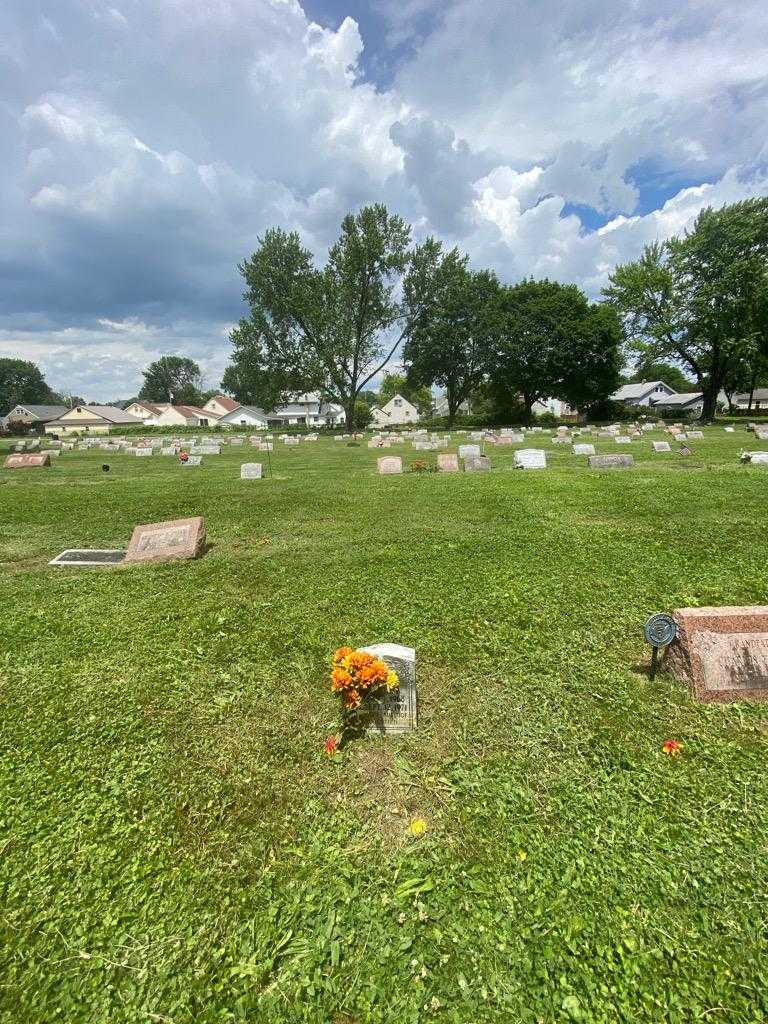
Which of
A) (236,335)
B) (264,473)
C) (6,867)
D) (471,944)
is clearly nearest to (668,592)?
(471,944)

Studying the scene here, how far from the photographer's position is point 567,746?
133 inches

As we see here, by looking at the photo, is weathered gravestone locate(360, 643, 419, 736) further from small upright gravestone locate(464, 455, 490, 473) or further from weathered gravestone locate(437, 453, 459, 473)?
small upright gravestone locate(464, 455, 490, 473)

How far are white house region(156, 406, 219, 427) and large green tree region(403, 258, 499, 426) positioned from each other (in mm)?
51791

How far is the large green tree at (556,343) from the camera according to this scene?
153 feet

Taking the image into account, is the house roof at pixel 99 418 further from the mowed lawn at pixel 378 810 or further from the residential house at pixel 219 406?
the mowed lawn at pixel 378 810

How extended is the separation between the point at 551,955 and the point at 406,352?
53.6 metres

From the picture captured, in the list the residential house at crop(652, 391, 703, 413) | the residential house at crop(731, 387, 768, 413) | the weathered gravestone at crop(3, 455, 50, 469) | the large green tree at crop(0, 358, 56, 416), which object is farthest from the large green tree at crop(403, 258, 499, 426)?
the large green tree at crop(0, 358, 56, 416)

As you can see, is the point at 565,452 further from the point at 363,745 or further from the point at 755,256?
the point at 755,256

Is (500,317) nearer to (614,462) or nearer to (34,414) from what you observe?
(614,462)

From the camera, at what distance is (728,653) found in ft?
12.2

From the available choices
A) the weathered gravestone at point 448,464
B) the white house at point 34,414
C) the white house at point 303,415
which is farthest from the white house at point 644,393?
the white house at point 34,414

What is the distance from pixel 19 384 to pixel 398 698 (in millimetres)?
128739

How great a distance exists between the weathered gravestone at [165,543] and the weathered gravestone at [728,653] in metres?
6.74

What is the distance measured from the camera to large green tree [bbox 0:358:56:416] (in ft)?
316
